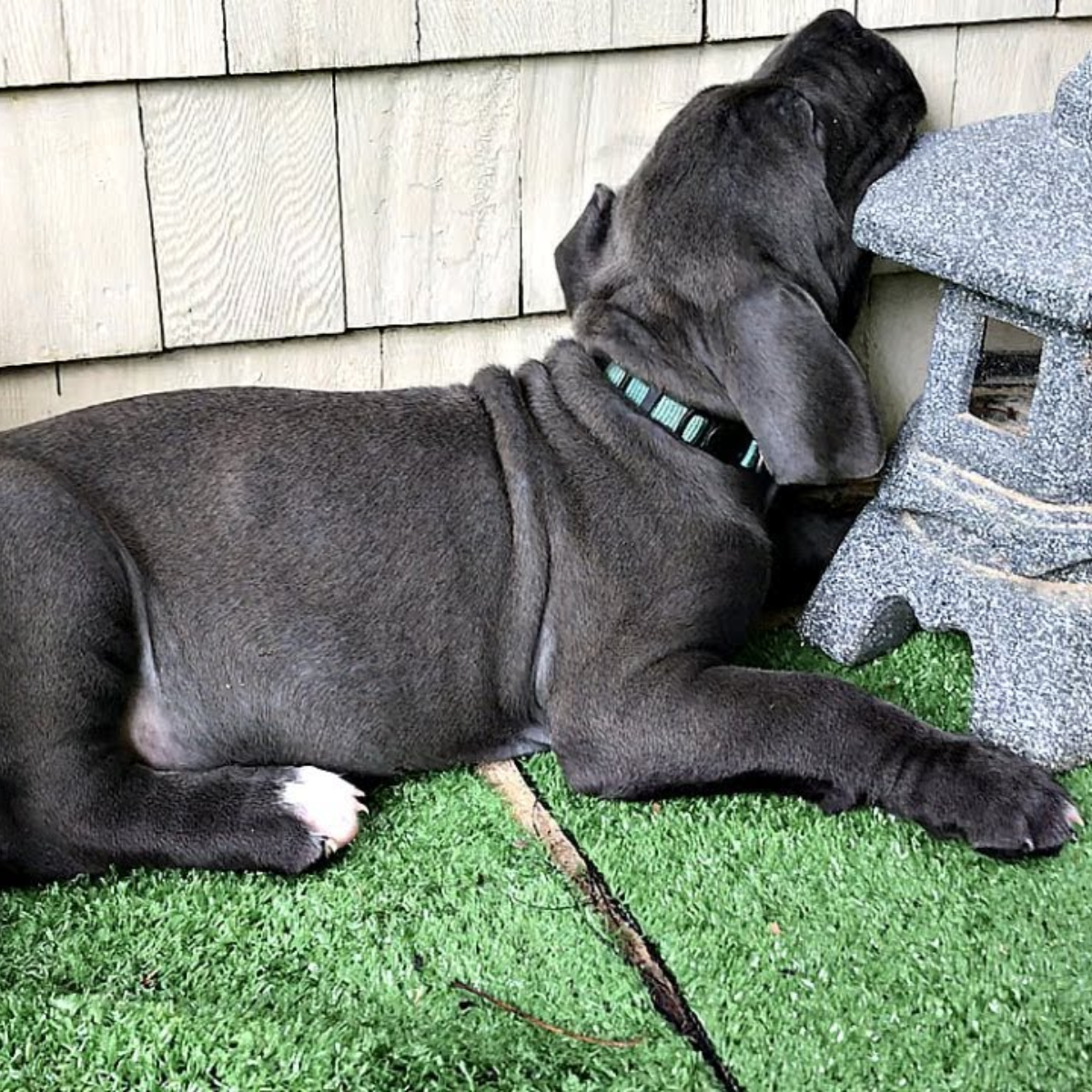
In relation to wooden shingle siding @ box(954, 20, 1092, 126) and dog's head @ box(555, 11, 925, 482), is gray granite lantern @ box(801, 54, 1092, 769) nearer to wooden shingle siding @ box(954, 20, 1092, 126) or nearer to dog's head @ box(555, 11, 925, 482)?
dog's head @ box(555, 11, 925, 482)

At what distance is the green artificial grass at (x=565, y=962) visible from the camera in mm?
2008

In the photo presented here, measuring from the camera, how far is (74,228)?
9.52 feet

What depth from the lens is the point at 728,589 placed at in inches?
103

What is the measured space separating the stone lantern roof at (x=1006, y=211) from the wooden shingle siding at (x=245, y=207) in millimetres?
1000

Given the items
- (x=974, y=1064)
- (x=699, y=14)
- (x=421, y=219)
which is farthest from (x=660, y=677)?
(x=699, y=14)

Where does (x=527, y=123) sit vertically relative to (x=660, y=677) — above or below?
above

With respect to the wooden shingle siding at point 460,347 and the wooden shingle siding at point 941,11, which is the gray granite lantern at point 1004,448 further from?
the wooden shingle siding at point 460,347

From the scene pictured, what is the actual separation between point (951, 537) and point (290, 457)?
3.54 feet

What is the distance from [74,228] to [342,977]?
4.75ft

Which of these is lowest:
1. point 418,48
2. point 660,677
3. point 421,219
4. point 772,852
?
point 772,852

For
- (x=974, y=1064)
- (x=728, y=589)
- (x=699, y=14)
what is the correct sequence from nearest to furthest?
(x=974, y=1064), (x=728, y=589), (x=699, y=14)

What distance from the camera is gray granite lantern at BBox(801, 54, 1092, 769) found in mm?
2488

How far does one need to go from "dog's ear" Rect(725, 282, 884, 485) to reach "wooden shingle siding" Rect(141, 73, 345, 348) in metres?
0.93

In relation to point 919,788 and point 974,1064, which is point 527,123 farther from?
point 974,1064
